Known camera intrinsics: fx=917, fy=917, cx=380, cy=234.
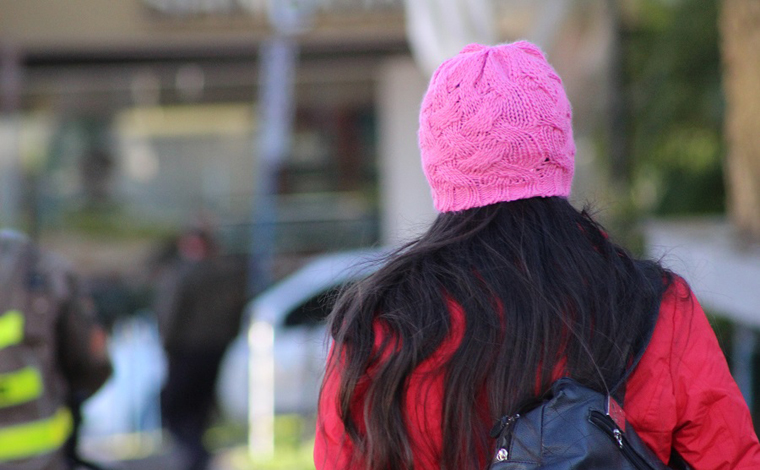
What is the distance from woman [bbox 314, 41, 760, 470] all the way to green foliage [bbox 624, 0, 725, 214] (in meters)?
7.06

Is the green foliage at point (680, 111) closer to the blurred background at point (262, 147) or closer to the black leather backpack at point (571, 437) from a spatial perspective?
the blurred background at point (262, 147)

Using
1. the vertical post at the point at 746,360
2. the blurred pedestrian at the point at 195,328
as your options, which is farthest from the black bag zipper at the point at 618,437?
the blurred pedestrian at the point at 195,328

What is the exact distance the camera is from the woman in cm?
136

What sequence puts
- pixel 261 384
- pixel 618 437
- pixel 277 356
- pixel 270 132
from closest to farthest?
pixel 618 437, pixel 261 384, pixel 277 356, pixel 270 132

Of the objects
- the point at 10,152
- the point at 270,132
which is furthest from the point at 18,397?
the point at 10,152

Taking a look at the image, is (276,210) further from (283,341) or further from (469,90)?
(469,90)

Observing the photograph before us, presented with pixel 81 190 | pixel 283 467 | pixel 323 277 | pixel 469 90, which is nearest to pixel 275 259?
pixel 81 190

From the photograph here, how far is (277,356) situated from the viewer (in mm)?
7363

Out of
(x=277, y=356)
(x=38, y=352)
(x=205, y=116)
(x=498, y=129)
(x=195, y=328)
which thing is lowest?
(x=277, y=356)

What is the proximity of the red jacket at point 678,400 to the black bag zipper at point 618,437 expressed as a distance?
0.31ft

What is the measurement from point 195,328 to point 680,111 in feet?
17.2

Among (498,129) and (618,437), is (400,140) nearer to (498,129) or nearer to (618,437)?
(498,129)

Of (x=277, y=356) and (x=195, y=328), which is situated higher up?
(x=195, y=328)

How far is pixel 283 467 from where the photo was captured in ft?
21.7
